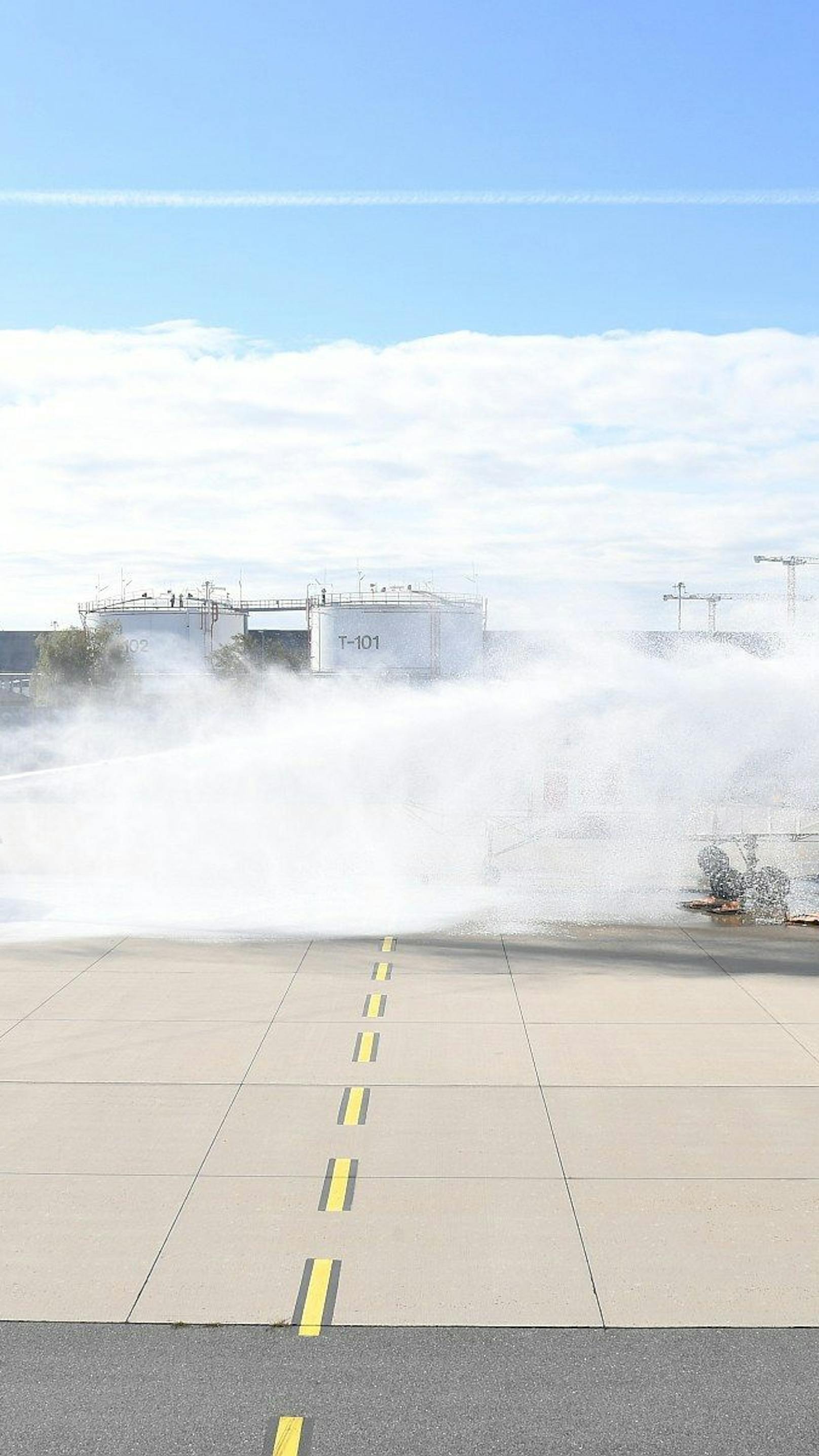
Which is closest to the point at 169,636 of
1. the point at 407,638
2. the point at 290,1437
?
the point at 407,638

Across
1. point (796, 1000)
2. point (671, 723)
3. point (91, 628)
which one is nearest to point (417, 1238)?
point (796, 1000)

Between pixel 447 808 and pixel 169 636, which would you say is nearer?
pixel 447 808

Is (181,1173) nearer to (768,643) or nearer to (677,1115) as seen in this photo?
(677,1115)

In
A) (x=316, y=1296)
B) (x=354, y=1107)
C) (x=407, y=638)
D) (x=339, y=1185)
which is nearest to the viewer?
(x=316, y=1296)

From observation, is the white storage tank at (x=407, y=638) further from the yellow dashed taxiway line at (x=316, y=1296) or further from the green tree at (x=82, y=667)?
the yellow dashed taxiway line at (x=316, y=1296)

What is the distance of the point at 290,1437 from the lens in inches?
238

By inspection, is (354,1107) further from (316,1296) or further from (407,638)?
(407,638)

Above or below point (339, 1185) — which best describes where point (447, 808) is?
above

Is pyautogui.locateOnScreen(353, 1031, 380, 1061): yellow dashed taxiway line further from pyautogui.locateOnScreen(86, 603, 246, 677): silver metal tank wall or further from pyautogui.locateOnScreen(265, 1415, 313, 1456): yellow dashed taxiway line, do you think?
pyautogui.locateOnScreen(86, 603, 246, 677): silver metal tank wall

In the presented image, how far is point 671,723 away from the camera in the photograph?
75.5 ft

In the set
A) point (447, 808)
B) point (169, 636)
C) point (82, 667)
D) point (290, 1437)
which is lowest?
point (290, 1437)

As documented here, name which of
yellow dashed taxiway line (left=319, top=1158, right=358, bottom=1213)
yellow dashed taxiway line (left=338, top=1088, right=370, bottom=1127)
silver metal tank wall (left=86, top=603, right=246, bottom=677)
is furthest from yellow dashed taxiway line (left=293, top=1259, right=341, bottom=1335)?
A: silver metal tank wall (left=86, top=603, right=246, bottom=677)

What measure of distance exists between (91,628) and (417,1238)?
3271 inches

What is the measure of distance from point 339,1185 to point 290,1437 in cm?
286
